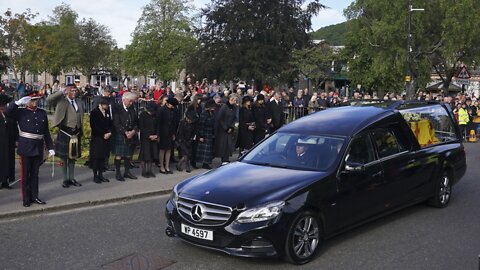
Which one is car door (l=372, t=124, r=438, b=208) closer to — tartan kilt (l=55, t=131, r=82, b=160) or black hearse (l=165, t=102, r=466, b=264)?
black hearse (l=165, t=102, r=466, b=264)

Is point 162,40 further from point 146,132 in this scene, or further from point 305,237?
point 305,237

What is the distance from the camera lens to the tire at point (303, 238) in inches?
225

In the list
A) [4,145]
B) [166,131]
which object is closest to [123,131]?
[166,131]

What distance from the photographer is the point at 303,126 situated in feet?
24.6

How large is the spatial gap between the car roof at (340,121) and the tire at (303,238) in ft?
4.83

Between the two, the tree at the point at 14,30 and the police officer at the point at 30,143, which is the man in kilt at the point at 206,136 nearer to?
the police officer at the point at 30,143

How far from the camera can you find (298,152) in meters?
6.94

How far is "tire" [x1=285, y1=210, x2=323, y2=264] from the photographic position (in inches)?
225

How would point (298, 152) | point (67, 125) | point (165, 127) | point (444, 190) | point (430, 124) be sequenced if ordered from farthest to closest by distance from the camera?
point (165, 127) → point (67, 125) → point (430, 124) → point (444, 190) → point (298, 152)

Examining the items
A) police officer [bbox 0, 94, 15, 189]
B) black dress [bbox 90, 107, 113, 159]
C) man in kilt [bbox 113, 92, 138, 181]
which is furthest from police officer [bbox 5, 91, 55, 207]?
man in kilt [bbox 113, 92, 138, 181]

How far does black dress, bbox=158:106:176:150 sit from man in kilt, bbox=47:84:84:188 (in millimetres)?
1999

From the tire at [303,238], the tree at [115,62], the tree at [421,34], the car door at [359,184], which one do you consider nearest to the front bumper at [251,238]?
the tire at [303,238]

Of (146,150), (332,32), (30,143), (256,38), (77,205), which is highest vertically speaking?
(332,32)

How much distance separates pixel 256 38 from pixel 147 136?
39037mm
